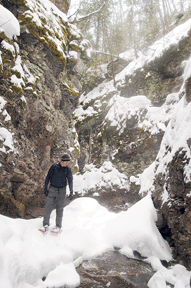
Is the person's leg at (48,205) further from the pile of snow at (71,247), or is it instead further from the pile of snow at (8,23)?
the pile of snow at (8,23)

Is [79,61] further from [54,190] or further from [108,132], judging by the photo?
A: [54,190]

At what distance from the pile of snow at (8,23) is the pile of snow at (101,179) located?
889 cm

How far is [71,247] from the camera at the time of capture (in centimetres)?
344

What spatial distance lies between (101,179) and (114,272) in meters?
8.30

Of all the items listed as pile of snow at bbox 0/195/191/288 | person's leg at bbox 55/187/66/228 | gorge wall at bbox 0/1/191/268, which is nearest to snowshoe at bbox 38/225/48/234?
pile of snow at bbox 0/195/191/288

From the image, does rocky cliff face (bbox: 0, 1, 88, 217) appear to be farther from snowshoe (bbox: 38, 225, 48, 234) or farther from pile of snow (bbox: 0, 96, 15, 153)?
snowshoe (bbox: 38, 225, 48, 234)

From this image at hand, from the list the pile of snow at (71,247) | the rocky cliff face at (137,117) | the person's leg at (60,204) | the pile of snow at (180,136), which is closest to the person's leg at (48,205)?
the person's leg at (60,204)

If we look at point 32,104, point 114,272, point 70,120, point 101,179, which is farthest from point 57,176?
point 101,179

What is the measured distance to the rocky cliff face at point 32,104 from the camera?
5.73 metres

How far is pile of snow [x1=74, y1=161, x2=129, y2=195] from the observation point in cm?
1069

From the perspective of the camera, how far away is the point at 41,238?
3.47 m

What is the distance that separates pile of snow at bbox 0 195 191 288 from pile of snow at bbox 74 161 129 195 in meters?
5.52

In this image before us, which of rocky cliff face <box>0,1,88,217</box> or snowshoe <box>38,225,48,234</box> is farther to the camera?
rocky cliff face <box>0,1,88,217</box>

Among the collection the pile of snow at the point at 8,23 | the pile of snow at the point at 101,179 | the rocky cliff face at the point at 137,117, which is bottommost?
the pile of snow at the point at 101,179
